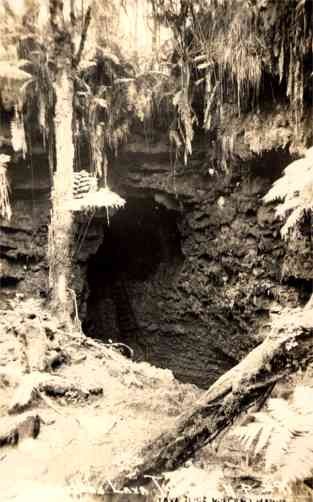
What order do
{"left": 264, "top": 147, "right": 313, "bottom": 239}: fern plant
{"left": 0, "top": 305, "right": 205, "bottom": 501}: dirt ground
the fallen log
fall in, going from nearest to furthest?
the fallen log < {"left": 0, "top": 305, "right": 205, "bottom": 501}: dirt ground < {"left": 264, "top": 147, "right": 313, "bottom": 239}: fern plant

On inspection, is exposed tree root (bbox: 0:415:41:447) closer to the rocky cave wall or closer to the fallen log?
the fallen log

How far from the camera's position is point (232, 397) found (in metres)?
2.41

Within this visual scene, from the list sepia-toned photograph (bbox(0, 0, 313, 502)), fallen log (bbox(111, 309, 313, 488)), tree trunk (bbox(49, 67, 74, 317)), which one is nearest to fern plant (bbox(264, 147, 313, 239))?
sepia-toned photograph (bbox(0, 0, 313, 502))

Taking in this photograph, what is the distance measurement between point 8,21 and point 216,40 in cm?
352

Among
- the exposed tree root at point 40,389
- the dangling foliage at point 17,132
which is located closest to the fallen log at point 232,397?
the exposed tree root at point 40,389

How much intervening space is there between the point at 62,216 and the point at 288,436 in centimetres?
527

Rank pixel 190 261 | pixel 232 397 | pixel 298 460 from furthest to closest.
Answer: pixel 190 261, pixel 232 397, pixel 298 460

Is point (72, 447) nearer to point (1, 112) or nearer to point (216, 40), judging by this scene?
point (216, 40)

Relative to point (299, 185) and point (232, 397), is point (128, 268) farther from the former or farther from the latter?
point (232, 397)

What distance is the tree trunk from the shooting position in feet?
21.1

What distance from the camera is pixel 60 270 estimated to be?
646 cm

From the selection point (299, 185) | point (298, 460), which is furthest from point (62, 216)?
point (298, 460)

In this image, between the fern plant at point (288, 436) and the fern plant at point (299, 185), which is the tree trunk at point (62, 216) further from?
the fern plant at point (288, 436)

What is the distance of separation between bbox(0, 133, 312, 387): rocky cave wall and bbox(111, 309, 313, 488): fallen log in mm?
4205
